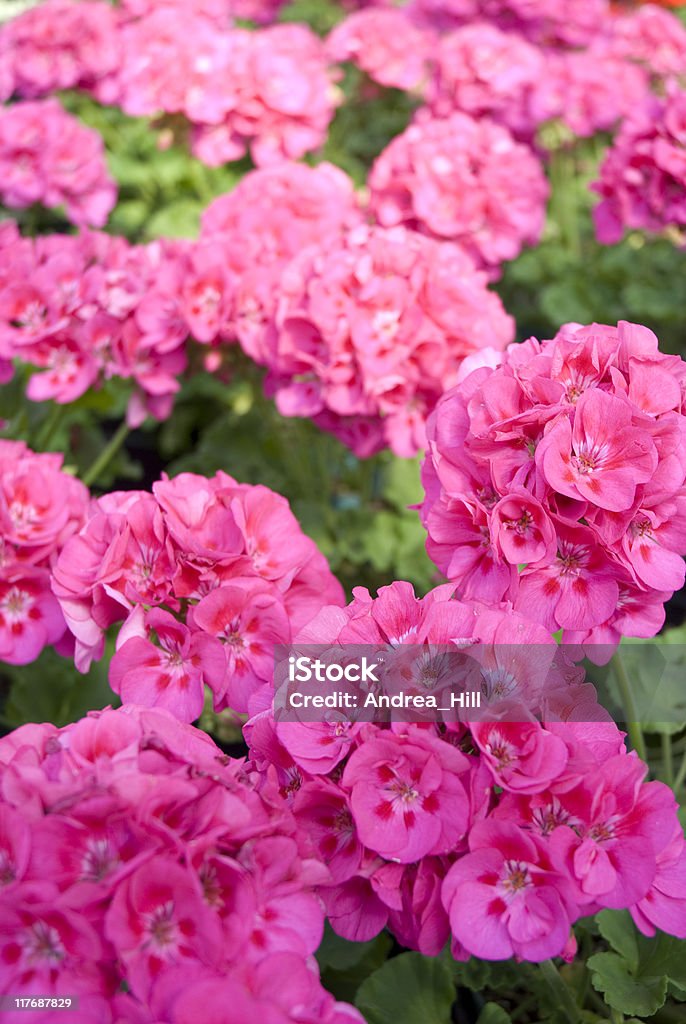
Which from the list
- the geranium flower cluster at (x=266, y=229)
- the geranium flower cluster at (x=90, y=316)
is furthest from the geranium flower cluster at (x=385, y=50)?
the geranium flower cluster at (x=90, y=316)

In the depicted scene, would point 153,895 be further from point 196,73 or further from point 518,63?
point 518,63

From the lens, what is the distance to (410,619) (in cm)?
132

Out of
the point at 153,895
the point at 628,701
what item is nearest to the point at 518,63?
the point at 628,701

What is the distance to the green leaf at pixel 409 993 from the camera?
1551mm

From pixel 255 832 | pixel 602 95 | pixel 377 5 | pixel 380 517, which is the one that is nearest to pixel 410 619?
pixel 255 832

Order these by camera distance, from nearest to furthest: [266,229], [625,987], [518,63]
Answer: [625,987] < [266,229] < [518,63]

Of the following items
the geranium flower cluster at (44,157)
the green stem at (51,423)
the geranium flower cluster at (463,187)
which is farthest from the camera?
the geranium flower cluster at (44,157)

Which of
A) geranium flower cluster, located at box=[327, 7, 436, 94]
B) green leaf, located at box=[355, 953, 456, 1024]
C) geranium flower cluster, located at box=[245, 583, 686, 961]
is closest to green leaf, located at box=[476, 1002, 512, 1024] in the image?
green leaf, located at box=[355, 953, 456, 1024]

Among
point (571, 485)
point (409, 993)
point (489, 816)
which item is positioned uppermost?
point (571, 485)

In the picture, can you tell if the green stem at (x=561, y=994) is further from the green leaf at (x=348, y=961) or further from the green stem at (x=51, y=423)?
the green stem at (x=51, y=423)

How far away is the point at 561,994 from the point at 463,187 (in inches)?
87.6

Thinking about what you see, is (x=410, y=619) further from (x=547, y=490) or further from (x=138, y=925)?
(x=138, y=925)

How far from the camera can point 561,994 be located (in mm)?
1527

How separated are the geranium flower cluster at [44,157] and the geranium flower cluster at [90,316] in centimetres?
100
